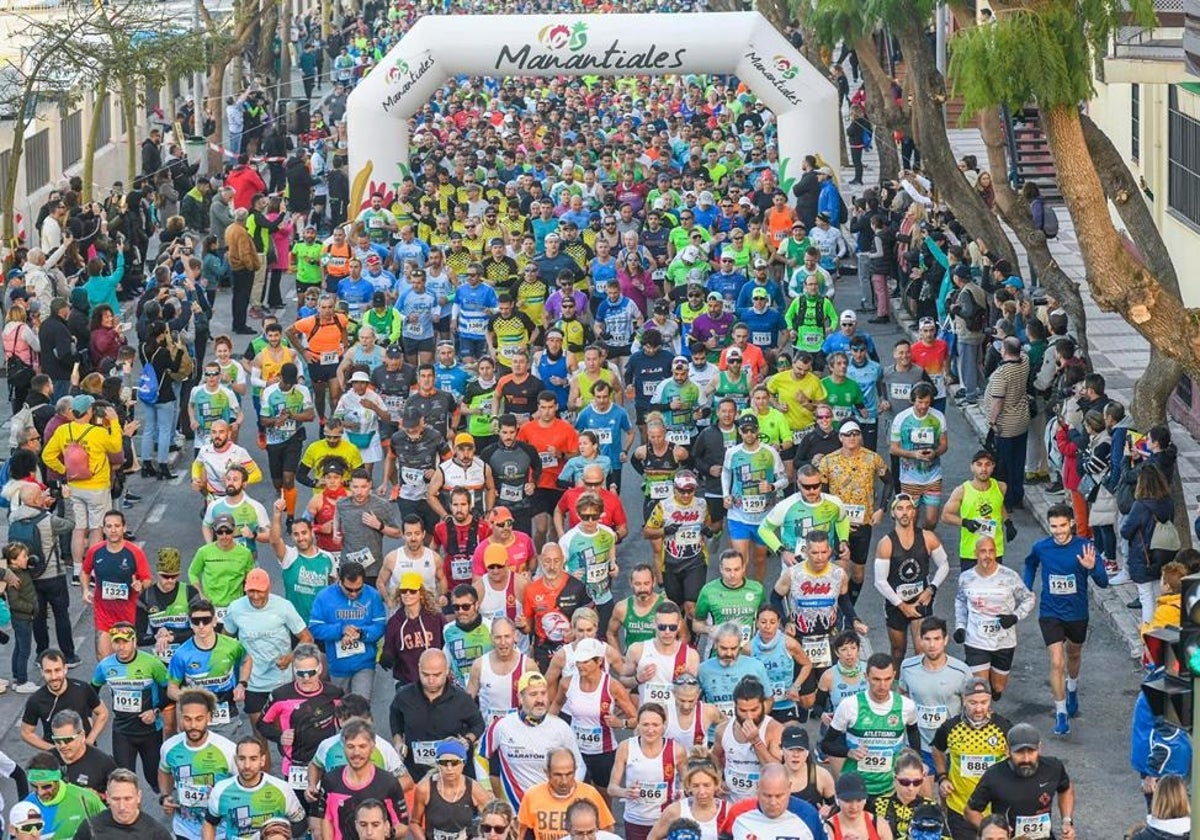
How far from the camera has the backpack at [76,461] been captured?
18062 millimetres

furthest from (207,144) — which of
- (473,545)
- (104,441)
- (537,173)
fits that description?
(473,545)

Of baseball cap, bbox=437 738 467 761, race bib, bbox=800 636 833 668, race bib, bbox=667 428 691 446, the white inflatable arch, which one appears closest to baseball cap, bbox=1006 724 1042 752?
race bib, bbox=800 636 833 668

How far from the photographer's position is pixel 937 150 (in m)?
25.4

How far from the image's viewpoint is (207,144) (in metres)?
40.1

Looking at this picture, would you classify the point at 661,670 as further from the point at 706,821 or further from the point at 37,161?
the point at 37,161

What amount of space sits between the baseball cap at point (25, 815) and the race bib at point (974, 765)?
14.8 feet

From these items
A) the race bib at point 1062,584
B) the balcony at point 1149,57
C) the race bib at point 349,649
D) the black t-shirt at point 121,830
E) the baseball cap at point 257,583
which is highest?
the balcony at point 1149,57

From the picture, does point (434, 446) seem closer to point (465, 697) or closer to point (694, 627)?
point (694, 627)

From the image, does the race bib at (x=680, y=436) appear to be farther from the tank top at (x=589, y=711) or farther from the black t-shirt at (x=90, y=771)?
the black t-shirt at (x=90, y=771)

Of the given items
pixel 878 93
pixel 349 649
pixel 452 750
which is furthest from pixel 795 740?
pixel 878 93

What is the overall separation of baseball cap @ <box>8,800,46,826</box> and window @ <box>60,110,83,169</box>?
27770mm

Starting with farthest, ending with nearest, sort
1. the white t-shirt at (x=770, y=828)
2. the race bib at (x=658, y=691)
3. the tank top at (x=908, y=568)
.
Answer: the tank top at (x=908, y=568) < the race bib at (x=658, y=691) < the white t-shirt at (x=770, y=828)

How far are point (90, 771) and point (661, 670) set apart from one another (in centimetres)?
304

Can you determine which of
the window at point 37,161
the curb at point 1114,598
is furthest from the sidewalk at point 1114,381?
the window at point 37,161
